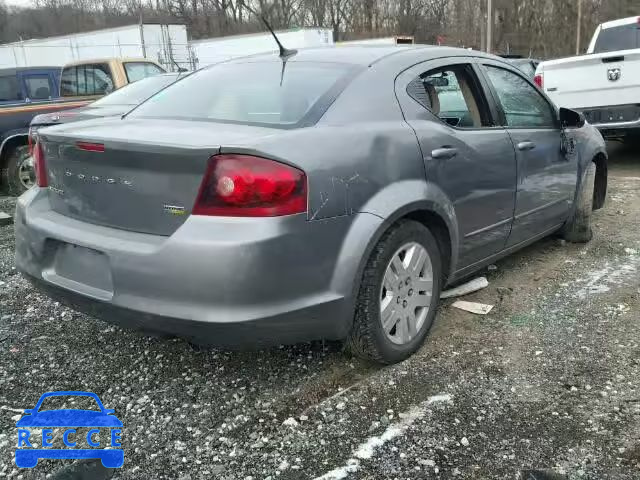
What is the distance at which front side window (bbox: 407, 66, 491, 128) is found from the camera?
10.5ft

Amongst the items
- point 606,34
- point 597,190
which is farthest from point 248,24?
point 597,190

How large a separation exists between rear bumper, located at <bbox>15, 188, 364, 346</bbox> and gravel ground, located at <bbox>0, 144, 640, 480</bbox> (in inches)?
16.2

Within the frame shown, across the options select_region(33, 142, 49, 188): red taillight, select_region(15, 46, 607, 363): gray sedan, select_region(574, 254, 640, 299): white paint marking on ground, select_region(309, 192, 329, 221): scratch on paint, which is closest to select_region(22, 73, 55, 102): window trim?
select_region(33, 142, 49, 188): red taillight

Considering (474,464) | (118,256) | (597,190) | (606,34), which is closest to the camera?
(474,464)

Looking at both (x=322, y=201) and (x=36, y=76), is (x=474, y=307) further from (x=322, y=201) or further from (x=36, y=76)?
(x=36, y=76)

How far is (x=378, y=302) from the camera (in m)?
2.80

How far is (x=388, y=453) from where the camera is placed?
7.79 ft

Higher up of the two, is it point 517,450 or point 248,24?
point 248,24

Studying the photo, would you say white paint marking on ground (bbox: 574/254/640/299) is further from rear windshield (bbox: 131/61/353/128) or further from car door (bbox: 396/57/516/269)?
rear windshield (bbox: 131/61/353/128)

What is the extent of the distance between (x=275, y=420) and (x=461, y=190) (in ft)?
5.10

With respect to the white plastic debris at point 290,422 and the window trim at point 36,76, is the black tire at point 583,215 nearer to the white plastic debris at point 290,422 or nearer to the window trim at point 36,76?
the white plastic debris at point 290,422

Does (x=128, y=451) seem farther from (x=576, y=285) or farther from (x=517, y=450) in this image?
(x=576, y=285)

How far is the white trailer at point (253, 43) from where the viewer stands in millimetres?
28812
